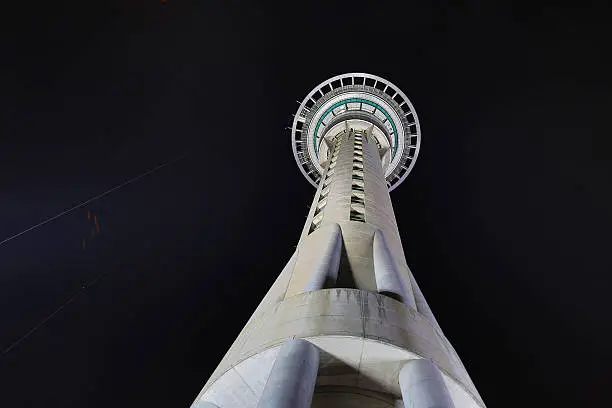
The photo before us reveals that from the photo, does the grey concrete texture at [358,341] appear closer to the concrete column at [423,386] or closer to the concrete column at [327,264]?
the concrete column at [423,386]

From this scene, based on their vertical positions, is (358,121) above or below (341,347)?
above

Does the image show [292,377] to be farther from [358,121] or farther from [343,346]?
[358,121]

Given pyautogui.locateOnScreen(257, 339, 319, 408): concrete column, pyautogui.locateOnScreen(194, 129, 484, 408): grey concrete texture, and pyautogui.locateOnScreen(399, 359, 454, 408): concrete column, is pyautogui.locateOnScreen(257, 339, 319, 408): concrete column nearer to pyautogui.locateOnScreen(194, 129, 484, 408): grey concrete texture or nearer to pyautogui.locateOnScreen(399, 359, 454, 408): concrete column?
pyautogui.locateOnScreen(194, 129, 484, 408): grey concrete texture

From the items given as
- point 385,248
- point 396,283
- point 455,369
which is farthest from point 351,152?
point 455,369

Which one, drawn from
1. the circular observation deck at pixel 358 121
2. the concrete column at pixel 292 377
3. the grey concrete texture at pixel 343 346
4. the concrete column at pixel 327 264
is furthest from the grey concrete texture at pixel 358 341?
A: the circular observation deck at pixel 358 121

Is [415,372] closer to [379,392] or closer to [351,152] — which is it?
[379,392]

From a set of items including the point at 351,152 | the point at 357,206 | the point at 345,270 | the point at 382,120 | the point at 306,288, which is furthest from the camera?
the point at 382,120

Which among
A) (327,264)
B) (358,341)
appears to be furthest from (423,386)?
(327,264)
